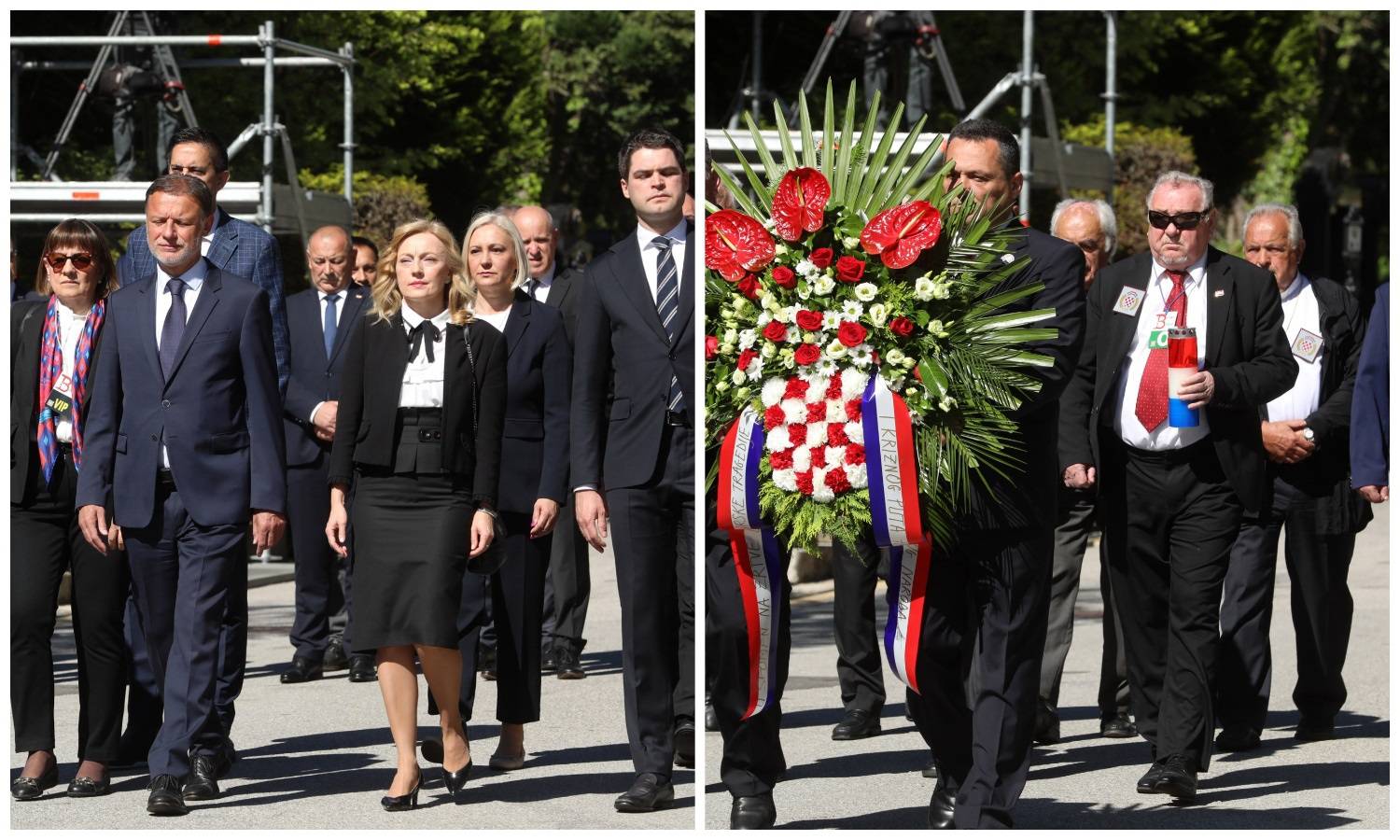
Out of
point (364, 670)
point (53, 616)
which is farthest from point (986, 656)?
point (364, 670)

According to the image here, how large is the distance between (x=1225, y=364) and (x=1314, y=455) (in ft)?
4.34

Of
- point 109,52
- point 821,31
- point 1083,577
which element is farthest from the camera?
point 109,52

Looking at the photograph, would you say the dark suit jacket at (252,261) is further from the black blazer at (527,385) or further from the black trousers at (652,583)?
the black trousers at (652,583)

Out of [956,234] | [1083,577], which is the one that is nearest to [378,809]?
[956,234]

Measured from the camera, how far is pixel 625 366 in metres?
6.81

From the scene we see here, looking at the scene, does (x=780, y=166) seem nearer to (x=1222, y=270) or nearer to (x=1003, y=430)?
(x=1003, y=430)

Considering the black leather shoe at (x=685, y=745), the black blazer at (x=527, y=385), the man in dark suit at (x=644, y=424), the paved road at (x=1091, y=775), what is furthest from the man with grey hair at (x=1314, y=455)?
the black blazer at (x=527, y=385)

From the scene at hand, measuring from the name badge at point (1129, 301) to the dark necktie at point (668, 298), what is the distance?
164 cm

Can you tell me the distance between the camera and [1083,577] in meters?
14.8

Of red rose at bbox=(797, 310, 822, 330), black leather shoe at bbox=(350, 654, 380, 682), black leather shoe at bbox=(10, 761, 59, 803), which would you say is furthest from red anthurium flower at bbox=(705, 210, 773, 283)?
black leather shoe at bbox=(350, 654, 380, 682)

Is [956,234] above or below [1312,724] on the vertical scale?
above

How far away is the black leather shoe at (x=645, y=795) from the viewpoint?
6793mm

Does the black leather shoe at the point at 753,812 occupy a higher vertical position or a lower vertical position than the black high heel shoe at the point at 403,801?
higher

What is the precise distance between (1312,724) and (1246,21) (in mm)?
28207
